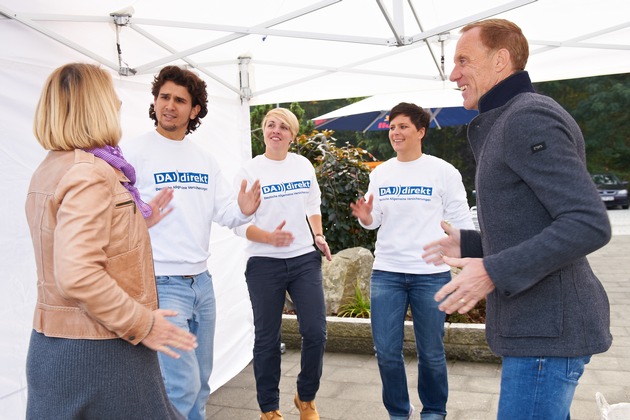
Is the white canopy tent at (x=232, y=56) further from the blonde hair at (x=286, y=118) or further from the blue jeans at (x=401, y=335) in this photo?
the blue jeans at (x=401, y=335)

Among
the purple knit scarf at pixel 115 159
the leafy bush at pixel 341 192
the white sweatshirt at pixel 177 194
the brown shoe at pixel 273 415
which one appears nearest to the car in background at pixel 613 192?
the leafy bush at pixel 341 192

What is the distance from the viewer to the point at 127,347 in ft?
6.32

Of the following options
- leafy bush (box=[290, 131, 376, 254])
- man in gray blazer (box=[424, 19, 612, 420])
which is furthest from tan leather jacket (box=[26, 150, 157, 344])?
leafy bush (box=[290, 131, 376, 254])

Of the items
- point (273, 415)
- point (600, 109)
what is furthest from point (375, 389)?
point (600, 109)

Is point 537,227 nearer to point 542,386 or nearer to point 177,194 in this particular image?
point 542,386

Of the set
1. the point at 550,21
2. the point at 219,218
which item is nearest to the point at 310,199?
the point at 219,218

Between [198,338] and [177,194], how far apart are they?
785mm

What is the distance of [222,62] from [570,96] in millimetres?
27388

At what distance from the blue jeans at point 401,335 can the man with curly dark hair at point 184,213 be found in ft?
3.32

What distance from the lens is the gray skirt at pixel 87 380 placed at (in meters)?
1.83

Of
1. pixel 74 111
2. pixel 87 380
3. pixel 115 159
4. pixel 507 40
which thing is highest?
pixel 507 40

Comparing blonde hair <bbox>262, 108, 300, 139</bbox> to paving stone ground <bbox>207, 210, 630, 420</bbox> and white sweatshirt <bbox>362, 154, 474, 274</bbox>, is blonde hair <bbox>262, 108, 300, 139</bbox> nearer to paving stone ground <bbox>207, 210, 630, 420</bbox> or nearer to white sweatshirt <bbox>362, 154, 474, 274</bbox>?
white sweatshirt <bbox>362, 154, 474, 274</bbox>

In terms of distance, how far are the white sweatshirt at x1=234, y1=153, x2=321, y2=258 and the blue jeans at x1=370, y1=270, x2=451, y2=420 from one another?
62 centimetres

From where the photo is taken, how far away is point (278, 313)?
155 inches
